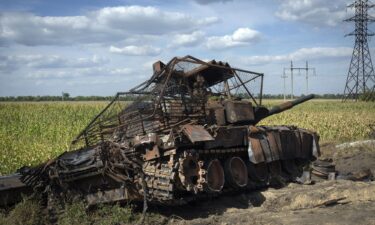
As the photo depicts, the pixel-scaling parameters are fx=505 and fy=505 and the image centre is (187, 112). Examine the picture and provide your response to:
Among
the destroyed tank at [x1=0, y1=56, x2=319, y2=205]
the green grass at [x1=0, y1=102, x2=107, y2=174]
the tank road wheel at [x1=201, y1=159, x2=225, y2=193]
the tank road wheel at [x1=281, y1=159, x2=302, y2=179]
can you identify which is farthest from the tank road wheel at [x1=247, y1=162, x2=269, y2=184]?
the green grass at [x1=0, y1=102, x2=107, y2=174]

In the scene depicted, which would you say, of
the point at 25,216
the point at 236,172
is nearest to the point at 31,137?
the point at 236,172

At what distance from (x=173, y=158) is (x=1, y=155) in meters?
5.89

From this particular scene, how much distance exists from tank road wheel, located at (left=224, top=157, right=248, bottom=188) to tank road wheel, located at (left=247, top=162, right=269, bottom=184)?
66 centimetres

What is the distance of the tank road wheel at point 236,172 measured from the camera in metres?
10.4

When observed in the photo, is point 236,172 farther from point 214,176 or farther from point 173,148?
point 173,148

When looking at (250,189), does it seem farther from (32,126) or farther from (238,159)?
(32,126)

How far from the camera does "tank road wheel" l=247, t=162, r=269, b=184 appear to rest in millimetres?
11508

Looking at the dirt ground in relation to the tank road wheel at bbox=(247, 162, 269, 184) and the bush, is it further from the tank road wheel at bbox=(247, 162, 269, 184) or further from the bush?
the bush

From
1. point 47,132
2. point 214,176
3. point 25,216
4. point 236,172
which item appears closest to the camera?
point 25,216

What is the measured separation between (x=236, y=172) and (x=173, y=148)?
7.60ft

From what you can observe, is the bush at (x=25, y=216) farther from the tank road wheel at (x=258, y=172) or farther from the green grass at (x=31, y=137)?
the tank road wheel at (x=258, y=172)

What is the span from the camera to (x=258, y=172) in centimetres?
1180

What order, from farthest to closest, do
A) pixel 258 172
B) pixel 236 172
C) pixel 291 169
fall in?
pixel 291 169
pixel 258 172
pixel 236 172

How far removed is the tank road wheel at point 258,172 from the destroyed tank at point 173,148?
0.08ft
